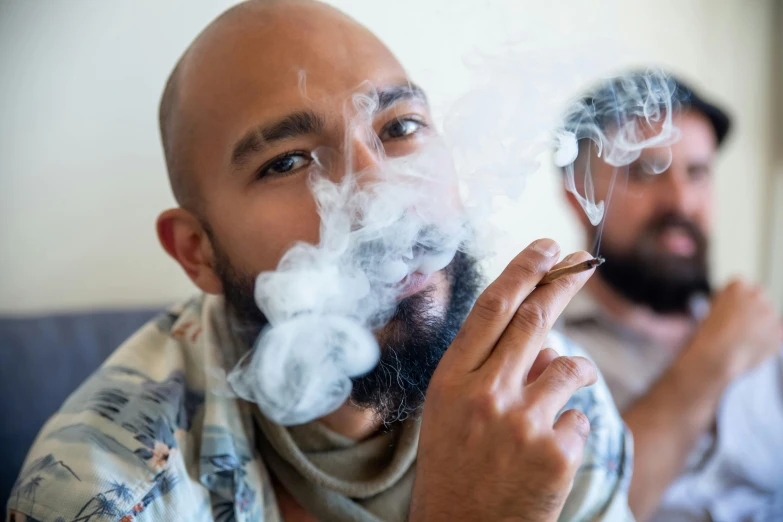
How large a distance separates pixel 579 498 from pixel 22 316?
4.41 ft

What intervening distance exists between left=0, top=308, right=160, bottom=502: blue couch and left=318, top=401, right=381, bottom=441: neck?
0.72 metres

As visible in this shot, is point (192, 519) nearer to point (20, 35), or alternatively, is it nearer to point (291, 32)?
point (291, 32)

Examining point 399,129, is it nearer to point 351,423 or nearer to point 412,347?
point 412,347

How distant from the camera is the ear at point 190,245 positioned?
1.23m

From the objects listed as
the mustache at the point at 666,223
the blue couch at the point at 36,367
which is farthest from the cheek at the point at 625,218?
the blue couch at the point at 36,367

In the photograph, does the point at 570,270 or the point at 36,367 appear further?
the point at 36,367

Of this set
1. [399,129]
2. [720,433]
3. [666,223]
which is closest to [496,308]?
[399,129]

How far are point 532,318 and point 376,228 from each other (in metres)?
0.31

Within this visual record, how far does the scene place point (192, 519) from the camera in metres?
1.01

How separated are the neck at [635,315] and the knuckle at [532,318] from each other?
1380 millimetres

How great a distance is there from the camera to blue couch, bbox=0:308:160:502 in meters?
1.37

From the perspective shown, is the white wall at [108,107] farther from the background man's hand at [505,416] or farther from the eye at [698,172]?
the eye at [698,172]

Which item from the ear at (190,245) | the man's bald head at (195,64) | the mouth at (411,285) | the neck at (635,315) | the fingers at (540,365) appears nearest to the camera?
the fingers at (540,365)

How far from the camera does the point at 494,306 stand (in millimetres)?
806
